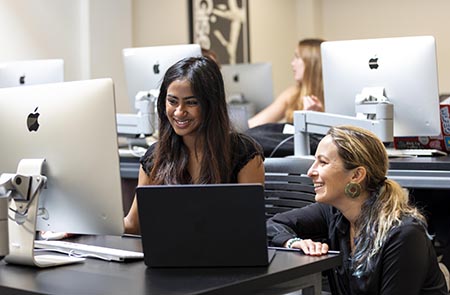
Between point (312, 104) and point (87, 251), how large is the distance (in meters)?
2.37

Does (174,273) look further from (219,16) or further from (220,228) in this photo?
(219,16)

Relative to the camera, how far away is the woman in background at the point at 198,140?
8.19 feet

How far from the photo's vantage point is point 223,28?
6.32 m

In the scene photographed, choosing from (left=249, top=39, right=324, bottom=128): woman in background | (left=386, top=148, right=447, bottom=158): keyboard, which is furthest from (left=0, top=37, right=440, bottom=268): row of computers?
(left=249, top=39, right=324, bottom=128): woman in background

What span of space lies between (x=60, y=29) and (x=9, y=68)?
1.01 meters

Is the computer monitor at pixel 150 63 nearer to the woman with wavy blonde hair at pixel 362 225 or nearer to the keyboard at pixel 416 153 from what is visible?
the keyboard at pixel 416 153

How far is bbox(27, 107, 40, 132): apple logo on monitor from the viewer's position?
204cm

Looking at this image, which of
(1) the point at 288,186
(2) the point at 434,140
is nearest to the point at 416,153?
(2) the point at 434,140

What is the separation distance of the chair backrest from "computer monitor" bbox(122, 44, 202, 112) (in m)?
1.26

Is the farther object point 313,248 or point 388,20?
point 388,20

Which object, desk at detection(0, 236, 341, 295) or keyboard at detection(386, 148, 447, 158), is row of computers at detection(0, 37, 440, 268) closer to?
desk at detection(0, 236, 341, 295)

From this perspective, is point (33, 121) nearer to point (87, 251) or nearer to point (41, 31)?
point (87, 251)

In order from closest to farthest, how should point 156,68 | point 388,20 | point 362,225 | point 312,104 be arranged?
point 362,225 < point 156,68 < point 312,104 < point 388,20

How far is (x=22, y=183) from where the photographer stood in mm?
1996
